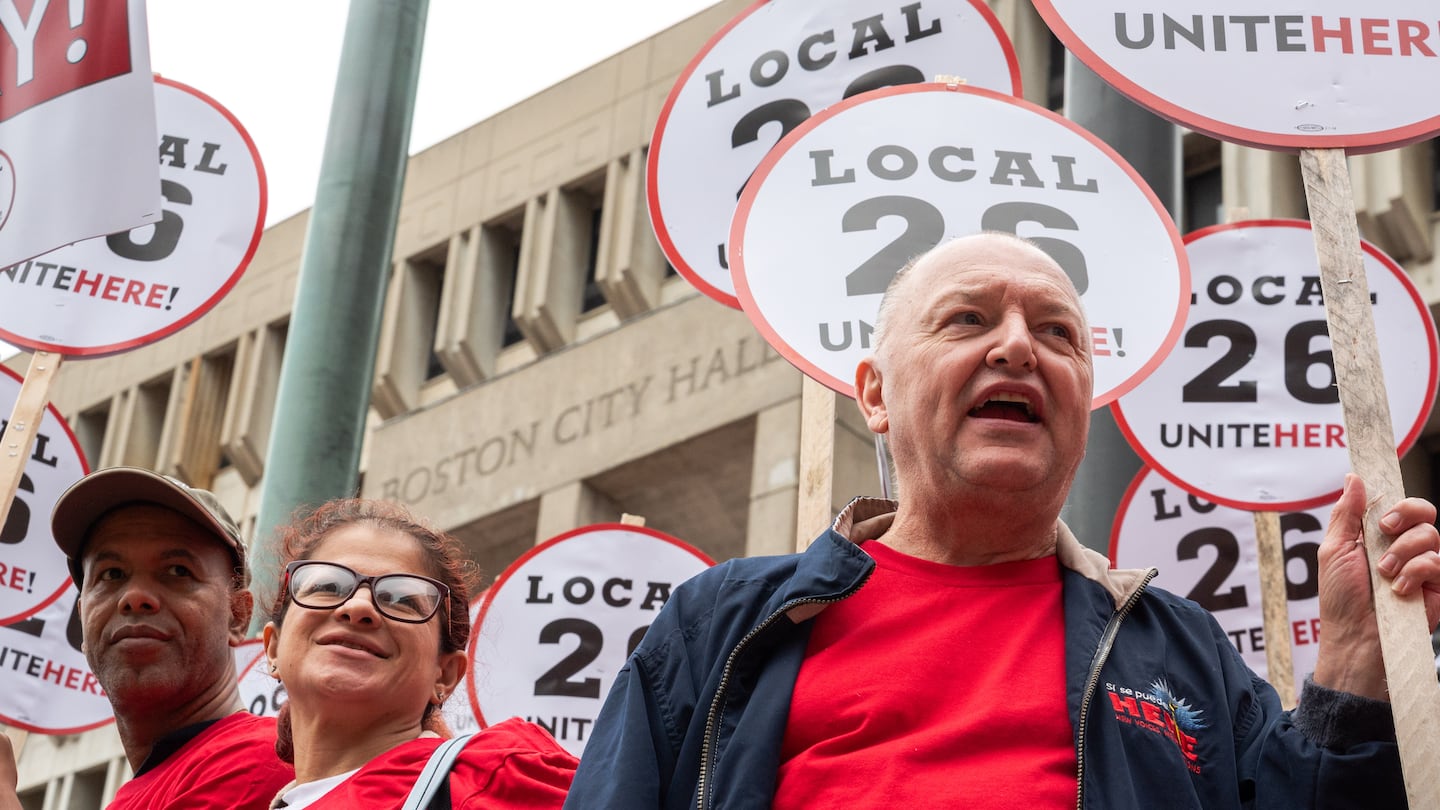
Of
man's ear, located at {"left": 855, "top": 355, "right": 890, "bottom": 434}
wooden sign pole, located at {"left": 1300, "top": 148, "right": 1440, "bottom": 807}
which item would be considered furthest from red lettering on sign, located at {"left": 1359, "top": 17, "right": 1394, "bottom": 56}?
man's ear, located at {"left": 855, "top": 355, "right": 890, "bottom": 434}

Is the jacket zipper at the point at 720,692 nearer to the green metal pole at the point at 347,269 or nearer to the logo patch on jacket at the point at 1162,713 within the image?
the logo patch on jacket at the point at 1162,713

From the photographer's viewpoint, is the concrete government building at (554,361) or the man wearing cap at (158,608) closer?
the man wearing cap at (158,608)

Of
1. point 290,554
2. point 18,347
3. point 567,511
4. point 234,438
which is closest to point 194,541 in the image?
point 290,554

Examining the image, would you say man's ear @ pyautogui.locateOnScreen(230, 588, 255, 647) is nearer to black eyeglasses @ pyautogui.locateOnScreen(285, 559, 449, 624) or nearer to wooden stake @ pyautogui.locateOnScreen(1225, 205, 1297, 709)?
black eyeglasses @ pyautogui.locateOnScreen(285, 559, 449, 624)

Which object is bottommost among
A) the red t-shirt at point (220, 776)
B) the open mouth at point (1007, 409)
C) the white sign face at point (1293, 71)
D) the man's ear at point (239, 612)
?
the red t-shirt at point (220, 776)

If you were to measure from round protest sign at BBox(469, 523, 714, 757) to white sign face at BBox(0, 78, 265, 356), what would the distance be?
63.9 inches

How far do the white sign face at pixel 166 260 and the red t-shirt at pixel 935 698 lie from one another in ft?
12.0

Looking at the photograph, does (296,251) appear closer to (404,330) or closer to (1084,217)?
(404,330)

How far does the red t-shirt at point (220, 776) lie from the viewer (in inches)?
143

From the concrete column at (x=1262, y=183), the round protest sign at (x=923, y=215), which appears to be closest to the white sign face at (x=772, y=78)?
the round protest sign at (x=923, y=215)

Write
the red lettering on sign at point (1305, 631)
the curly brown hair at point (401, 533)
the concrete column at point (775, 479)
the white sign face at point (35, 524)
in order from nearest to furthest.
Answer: the curly brown hair at point (401, 533), the white sign face at point (35, 524), the red lettering on sign at point (1305, 631), the concrete column at point (775, 479)

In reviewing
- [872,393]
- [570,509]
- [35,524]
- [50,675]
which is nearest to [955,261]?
[872,393]

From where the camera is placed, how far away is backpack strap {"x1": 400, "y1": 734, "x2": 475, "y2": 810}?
9.75ft

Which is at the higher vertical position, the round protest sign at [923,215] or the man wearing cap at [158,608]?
the round protest sign at [923,215]
